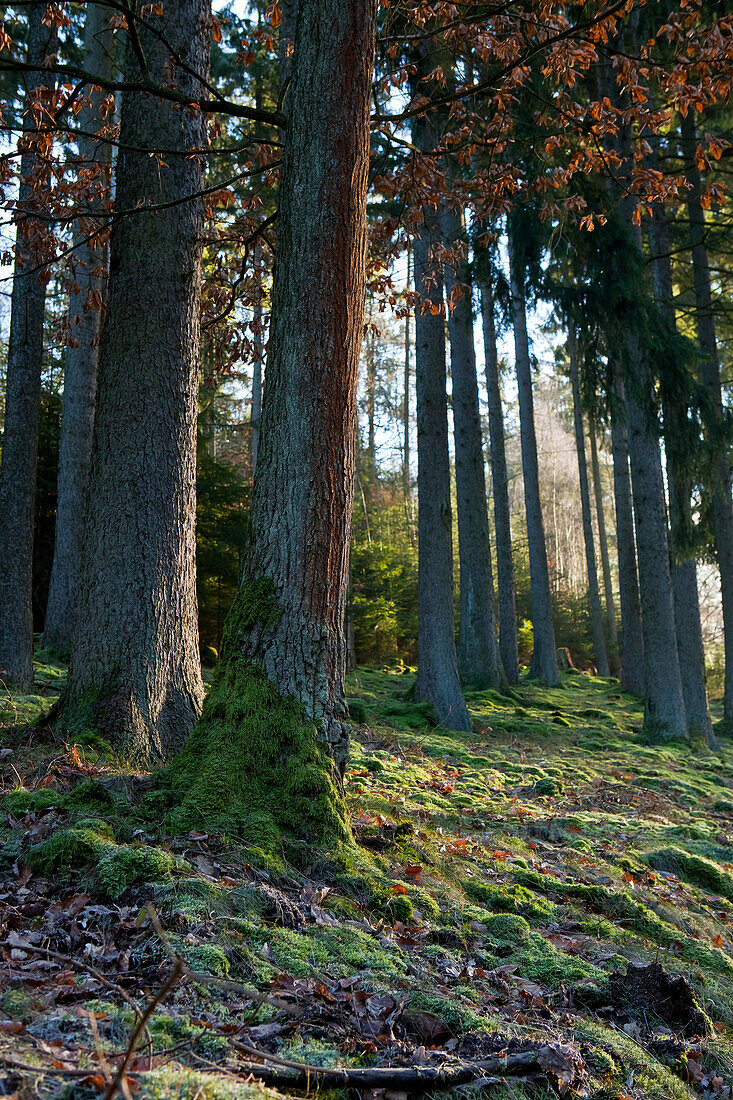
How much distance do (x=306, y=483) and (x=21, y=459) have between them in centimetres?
397

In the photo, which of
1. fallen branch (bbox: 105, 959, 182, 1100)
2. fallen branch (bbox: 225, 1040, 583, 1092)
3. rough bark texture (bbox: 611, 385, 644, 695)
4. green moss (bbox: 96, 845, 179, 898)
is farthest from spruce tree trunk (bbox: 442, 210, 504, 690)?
fallen branch (bbox: 105, 959, 182, 1100)

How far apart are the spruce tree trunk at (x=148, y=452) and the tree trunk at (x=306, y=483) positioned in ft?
2.93

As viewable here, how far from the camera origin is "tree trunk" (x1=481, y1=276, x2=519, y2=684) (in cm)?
1645

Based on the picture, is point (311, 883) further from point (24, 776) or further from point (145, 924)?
point (24, 776)

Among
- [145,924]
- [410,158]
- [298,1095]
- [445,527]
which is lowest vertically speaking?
[298,1095]

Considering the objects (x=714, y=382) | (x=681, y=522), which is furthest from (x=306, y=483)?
(x=714, y=382)

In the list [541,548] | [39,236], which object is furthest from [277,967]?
[541,548]

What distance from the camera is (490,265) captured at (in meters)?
10.4

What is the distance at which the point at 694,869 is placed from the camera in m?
4.79

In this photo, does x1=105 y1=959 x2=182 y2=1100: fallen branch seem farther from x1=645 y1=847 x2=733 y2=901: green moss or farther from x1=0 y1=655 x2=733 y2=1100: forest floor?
x1=645 y1=847 x2=733 y2=901: green moss

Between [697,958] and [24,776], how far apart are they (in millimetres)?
3460

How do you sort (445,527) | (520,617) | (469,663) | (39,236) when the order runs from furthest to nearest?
(520,617) → (469,663) → (445,527) → (39,236)

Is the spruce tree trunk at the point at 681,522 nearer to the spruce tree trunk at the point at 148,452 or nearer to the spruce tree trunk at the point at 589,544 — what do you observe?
the spruce tree trunk at the point at 589,544

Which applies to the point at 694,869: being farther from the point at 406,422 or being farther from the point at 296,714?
the point at 406,422
